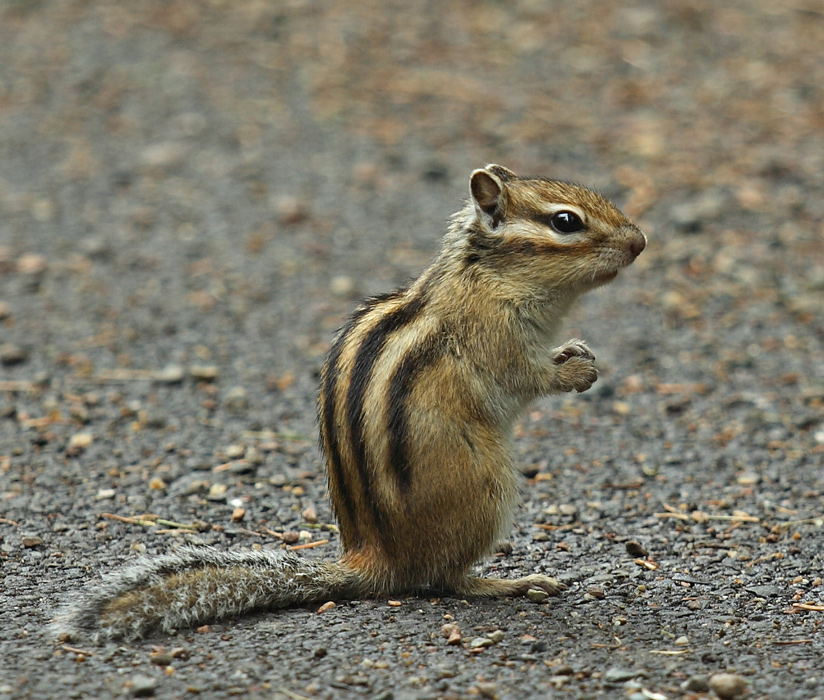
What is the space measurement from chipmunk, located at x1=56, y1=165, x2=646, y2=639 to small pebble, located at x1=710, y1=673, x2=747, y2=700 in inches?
33.7

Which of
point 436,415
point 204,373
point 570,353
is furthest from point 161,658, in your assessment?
point 204,373

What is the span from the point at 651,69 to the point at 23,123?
217 inches

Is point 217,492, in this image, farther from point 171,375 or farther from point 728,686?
point 728,686

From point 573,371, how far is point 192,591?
4.90 feet

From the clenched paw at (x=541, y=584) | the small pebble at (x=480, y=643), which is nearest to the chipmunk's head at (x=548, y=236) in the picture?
the clenched paw at (x=541, y=584)

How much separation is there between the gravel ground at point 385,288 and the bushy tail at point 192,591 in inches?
2.7

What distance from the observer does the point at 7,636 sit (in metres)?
3.53

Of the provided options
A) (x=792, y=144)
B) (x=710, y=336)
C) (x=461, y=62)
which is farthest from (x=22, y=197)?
(x=792, y=144)

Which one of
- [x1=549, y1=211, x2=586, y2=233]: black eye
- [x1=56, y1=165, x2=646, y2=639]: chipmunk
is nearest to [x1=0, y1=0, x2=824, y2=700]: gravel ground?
[x1=56, y1=165, x2=646, y2=639]: chipmunk

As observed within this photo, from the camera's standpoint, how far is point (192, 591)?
3.55 meters

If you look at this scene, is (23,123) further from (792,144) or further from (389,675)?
(389,675)

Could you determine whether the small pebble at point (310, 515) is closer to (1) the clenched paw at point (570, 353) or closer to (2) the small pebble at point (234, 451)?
(2) the small pebble at point (234, 451)

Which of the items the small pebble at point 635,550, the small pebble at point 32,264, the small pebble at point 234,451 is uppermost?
the small pebble at point 32,264

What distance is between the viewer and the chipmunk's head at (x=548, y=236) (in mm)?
3963
